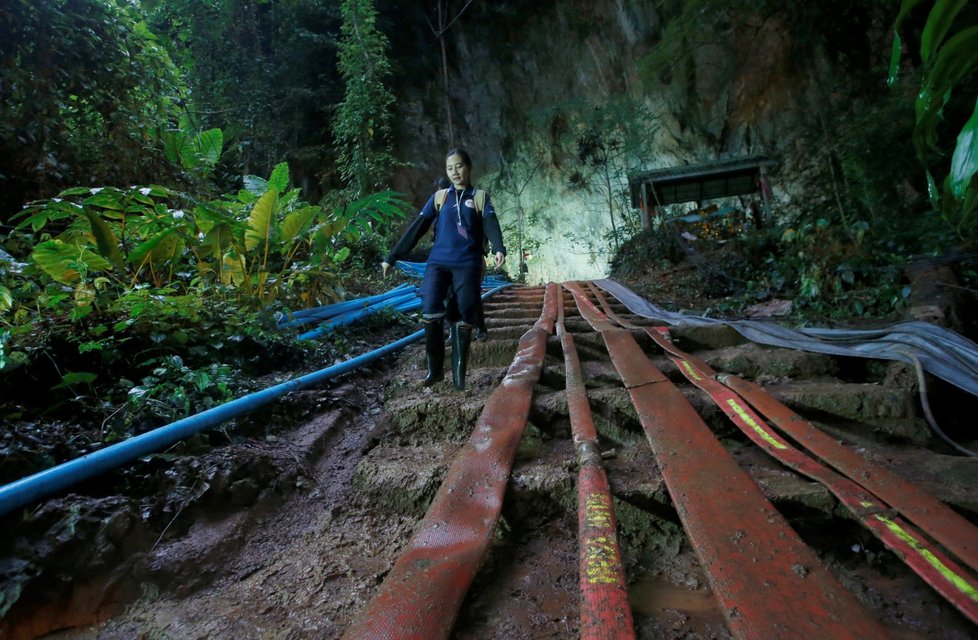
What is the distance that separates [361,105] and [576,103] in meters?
8.51

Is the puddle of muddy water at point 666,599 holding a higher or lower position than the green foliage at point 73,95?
lower

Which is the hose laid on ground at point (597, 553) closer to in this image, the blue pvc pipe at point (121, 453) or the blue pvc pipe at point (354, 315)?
the blue pvc pipe at point (121, 453)

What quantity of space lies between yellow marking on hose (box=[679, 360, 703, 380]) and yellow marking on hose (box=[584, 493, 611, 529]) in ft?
3.57

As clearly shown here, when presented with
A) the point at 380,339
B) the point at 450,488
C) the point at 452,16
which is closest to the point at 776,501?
the point at 450,488

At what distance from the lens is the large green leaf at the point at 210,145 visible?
13.8ft

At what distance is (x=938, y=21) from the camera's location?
89 centimetres

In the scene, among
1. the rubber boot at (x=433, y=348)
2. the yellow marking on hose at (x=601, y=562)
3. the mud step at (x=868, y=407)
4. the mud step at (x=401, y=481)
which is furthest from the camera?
the rubber boot at (x=433, y=348)

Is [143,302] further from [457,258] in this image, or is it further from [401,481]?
[401,481]

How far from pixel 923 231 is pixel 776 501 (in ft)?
16.1

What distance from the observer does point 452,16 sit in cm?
1538

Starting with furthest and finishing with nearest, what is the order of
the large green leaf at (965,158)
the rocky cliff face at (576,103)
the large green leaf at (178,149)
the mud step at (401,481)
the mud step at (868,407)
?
the rocky cliff face at (576,103)
the large green leaf at (178,149)
the mud step at (868,407)
the mud step at (401,481)
the large green leaf at (965,158)

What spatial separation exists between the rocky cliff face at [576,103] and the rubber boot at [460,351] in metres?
9.34

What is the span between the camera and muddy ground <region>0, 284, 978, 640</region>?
91 centimetres

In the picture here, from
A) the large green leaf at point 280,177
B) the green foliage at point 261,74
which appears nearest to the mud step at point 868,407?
the large green leaf at point 280,177
